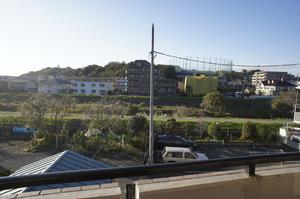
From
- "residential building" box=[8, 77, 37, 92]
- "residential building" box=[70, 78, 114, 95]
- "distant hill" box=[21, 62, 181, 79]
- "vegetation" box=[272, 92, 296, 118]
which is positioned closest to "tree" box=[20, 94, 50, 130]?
"vegetation" box=[272, 92, 296, 118]

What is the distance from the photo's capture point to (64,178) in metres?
1.19

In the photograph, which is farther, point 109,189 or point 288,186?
point 288,186

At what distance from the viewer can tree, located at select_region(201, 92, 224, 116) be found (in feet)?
94.2

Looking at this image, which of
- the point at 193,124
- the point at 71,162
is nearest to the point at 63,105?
the point at 193,124

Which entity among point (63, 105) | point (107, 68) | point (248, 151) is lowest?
point (248, 151)

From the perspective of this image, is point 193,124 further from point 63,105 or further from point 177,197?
point 177,197

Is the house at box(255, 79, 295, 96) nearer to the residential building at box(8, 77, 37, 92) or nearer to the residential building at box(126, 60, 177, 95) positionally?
the residential building at box(126, 60, 177, 95)

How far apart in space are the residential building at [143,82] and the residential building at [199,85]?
7.80 feet

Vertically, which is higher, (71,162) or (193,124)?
(71,162)

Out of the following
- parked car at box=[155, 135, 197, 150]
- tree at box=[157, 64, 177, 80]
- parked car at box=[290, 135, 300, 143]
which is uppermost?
tree at box=[157, 64, 177, 80]

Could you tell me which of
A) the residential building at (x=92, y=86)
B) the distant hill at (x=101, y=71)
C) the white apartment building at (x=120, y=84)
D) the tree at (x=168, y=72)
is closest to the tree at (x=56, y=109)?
the white apartment building at (x=120, y=84)

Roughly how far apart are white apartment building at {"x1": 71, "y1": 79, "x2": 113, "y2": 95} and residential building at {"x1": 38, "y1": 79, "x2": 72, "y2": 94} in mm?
1105

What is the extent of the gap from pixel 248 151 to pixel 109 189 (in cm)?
1467

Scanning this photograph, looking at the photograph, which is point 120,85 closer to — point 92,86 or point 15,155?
point 92,86
